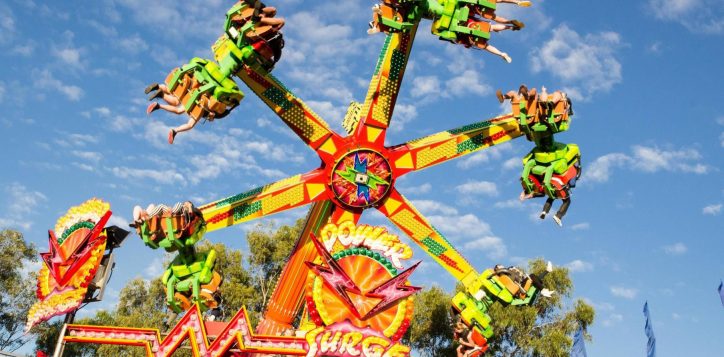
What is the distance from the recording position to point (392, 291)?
12.0 meters

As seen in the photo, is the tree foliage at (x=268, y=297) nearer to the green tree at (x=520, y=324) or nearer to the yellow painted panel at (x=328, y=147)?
the green tree at (x=520, y=324)

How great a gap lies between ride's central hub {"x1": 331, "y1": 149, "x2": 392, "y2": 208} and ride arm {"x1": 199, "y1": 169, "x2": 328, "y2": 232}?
0.30 metres

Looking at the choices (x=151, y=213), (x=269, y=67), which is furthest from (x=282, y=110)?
(x=151, y=213)

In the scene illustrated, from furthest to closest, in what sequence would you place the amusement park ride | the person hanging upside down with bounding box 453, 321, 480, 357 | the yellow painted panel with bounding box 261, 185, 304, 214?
the person hanging upside down with bounding box 453, 321, 480, 357 → the yellow painted panel with bounding box 261, 185, 304, 214 → the amusement park ride

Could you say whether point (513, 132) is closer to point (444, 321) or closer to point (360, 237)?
point (360, 237)

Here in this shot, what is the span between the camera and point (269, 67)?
13125 mm

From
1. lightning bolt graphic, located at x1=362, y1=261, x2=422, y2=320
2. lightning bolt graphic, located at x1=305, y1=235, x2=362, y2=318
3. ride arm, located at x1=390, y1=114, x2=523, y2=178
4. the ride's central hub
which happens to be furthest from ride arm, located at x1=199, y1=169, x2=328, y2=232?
lightning bolt graphic, located at x1=362, y1=261, x2=422, y2=320

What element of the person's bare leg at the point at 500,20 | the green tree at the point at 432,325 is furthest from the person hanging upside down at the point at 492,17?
the green tree at the point at 432,325

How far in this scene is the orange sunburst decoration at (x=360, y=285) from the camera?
11547 millimetres

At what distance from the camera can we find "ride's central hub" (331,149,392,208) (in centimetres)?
1403

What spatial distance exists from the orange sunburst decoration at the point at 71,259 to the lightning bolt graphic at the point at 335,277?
4.54 meters

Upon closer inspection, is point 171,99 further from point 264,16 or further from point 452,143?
point 452,143

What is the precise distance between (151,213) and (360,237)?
3545mm

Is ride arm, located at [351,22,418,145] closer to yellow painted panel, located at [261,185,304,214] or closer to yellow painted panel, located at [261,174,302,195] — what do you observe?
yellow painted panel, located at [261,174,302,195]
